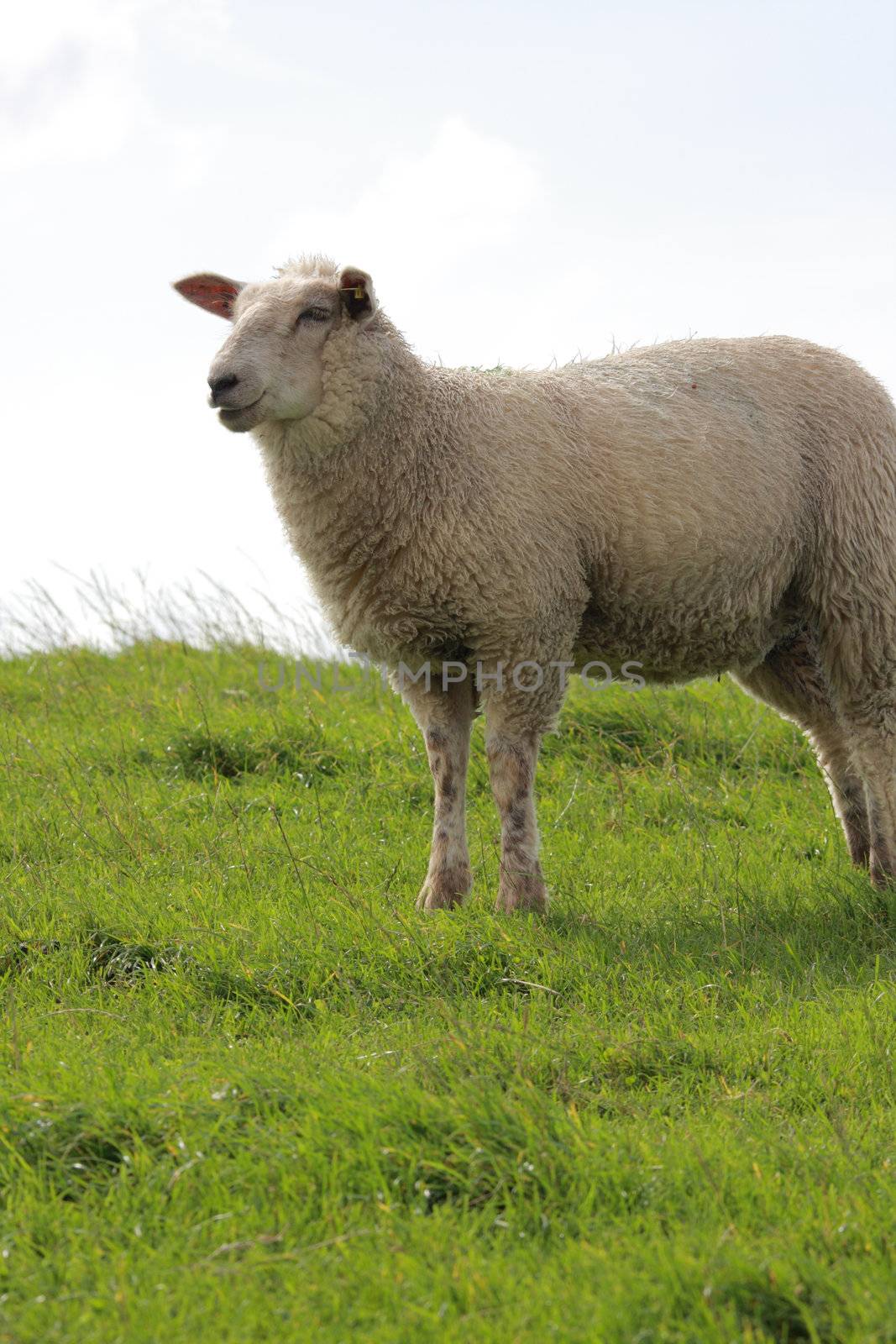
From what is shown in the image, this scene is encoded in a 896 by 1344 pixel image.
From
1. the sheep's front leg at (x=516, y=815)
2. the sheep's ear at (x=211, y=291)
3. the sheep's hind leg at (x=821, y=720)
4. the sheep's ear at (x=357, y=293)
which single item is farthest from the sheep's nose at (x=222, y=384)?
the sheep's hind leg at (x=821, y=720)

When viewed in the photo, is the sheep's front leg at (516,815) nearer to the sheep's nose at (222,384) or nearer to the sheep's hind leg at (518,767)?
the sheep's hind leg at (518,767)

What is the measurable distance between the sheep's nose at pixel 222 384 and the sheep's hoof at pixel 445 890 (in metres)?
1.89

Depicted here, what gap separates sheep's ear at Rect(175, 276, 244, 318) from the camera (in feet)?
18.4

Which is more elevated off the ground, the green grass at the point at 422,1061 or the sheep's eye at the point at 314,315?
the sheep's eye at the point at 314,315

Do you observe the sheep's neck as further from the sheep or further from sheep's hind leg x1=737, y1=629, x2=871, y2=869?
sheep's hind leg x1=737, y1=629, x2=871, y2=869

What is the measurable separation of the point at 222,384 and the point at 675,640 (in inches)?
78.9

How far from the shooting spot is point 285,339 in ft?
16.6

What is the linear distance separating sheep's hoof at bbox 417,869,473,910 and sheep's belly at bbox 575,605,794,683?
38.6 inches

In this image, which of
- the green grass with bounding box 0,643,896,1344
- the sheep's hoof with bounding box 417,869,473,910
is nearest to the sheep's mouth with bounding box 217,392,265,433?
the green grass with bounding box 0,643,896,1344

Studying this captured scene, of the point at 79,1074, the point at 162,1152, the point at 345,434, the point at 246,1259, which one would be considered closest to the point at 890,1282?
the point at 246,1259

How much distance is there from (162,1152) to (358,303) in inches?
119

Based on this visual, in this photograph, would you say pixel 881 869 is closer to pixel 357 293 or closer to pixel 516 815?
pixel 516 815

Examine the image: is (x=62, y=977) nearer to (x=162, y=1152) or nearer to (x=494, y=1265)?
(x=162, y=1152)

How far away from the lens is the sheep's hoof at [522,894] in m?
5.21
